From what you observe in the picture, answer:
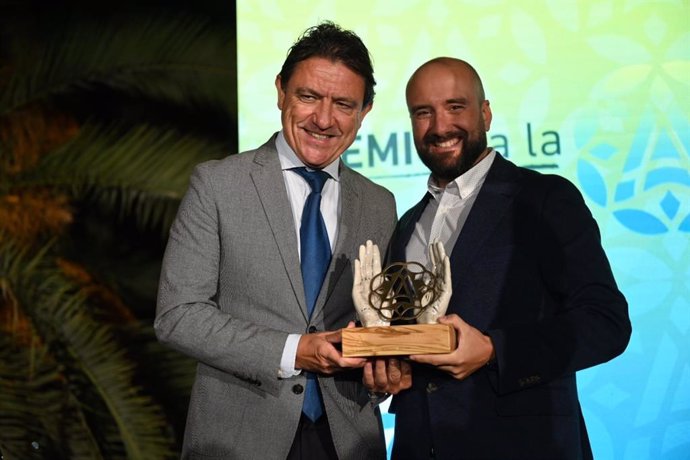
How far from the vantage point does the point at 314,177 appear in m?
2.71

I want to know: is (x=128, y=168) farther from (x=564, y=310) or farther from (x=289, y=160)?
(x=564, y=310)

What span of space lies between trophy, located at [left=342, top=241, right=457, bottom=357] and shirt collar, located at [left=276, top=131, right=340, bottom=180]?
1.39ft

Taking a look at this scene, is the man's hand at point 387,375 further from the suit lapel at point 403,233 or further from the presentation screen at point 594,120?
the presentation screen at point 594,120

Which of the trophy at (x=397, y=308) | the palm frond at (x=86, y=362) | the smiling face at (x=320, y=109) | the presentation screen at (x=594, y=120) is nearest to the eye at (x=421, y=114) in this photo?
the smiling face at (x=320, y=109)

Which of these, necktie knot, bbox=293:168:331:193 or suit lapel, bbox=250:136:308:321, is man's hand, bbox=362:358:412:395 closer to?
suit lapel, bbox=250:136:308:321

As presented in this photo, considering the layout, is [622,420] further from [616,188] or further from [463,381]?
[463,381]

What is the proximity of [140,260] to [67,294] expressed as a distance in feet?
1.47

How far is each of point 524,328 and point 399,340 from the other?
1.13ft

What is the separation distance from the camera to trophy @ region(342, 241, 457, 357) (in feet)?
7.20

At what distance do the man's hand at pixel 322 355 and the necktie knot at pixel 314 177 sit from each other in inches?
19.6

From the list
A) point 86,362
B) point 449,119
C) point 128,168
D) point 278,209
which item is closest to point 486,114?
→ point 449,119

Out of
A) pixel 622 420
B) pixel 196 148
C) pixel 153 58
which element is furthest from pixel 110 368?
pixel 622 420

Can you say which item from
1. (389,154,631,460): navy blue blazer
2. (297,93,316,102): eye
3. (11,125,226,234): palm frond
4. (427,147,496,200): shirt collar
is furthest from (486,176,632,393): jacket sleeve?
(11,125,226,234): palm frond

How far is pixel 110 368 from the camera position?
503 cm
